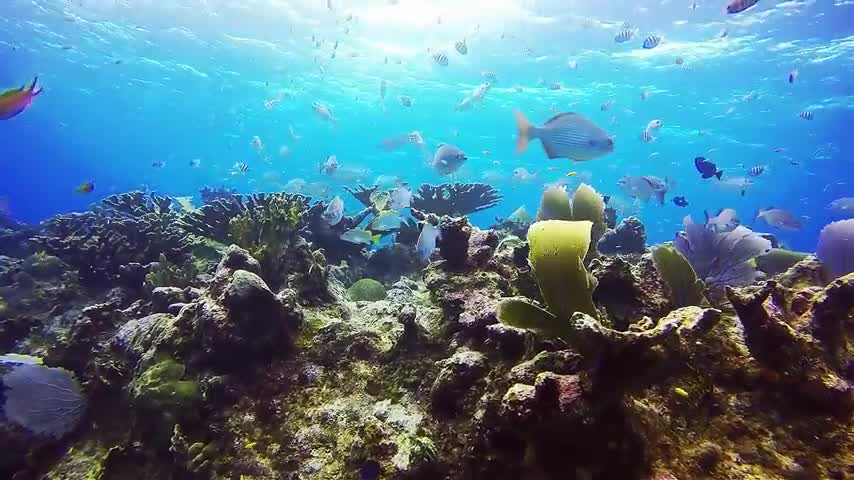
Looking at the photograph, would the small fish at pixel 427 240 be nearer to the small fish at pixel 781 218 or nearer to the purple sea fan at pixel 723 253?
the purple sea fan at pixel 723 253

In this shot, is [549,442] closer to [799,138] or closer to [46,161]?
[799,138]

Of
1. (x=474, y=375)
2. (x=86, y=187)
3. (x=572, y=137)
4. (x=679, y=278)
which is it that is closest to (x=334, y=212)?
(x=572, y=137)

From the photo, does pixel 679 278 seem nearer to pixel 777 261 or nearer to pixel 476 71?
pixel 777 261

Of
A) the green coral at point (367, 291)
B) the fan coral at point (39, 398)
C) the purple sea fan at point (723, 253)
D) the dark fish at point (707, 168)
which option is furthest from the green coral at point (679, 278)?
the dark fish at point (707, 168)

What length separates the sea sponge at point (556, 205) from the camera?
12.3 feet

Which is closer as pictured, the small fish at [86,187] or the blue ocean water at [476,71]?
the small fish at [86,187]

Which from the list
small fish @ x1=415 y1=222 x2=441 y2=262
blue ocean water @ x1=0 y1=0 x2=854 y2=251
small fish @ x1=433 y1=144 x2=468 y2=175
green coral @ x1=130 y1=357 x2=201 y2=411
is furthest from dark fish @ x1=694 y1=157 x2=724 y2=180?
green coral @ x1=130 y1=357 x2=201 y2=411

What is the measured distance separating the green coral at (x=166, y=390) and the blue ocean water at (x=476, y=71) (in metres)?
3.83

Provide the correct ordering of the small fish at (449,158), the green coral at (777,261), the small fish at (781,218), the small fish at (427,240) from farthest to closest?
the small fish at (781,218)
the small fish at (449,158)
the small fish at (427,240)
the green coral at (777,261)

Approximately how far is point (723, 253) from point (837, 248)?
76 cm

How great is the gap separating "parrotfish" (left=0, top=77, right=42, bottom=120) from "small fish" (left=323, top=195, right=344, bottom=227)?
344cm

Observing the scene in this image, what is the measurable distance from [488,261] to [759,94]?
28.7 m

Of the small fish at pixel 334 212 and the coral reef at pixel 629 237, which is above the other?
the small fish at pixel 334 212

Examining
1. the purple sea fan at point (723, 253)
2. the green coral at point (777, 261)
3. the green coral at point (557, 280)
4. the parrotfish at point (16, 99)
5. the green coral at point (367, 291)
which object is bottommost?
the green coral at point (777, 261)
